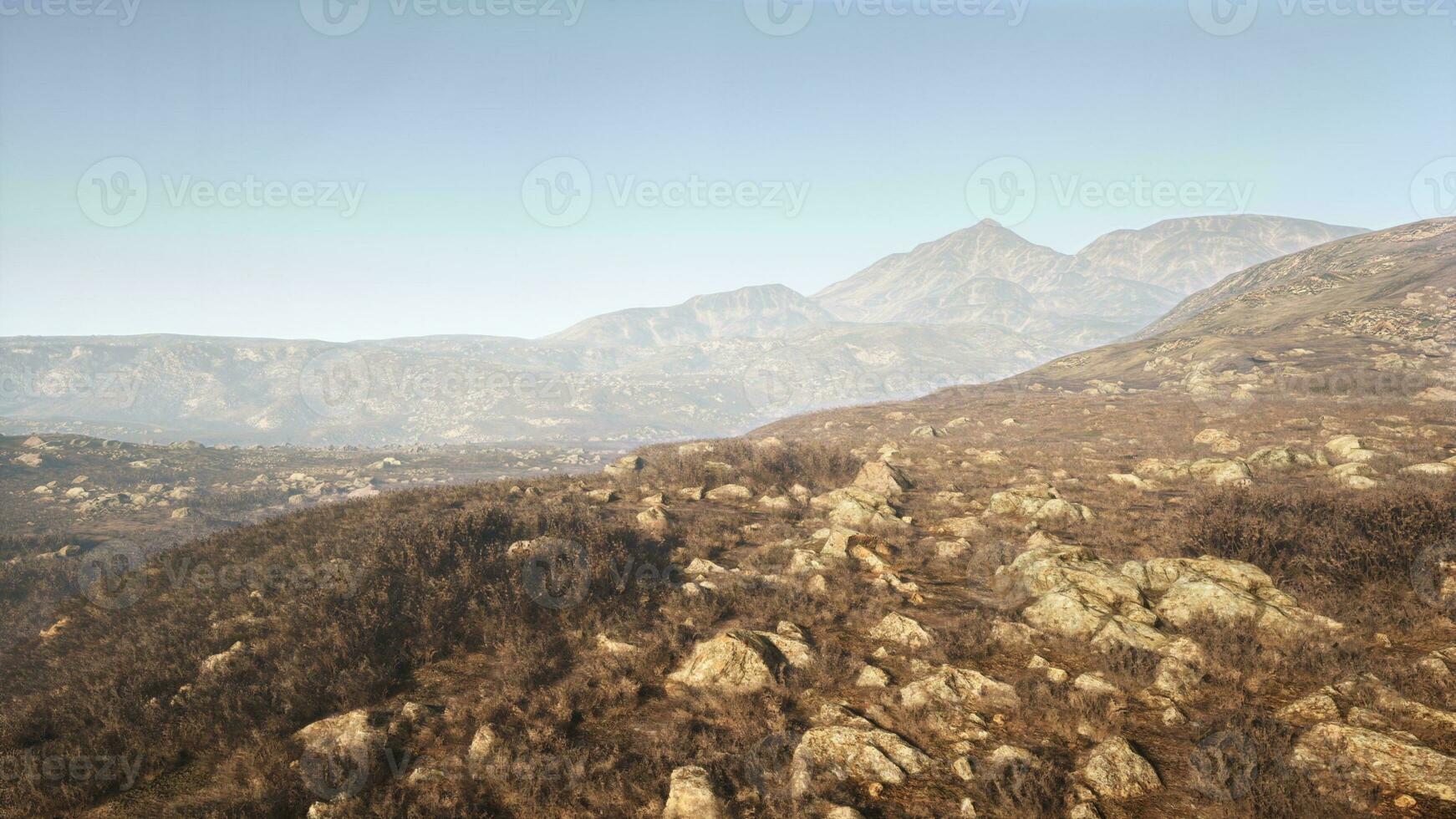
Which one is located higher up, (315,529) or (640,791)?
(315,529)

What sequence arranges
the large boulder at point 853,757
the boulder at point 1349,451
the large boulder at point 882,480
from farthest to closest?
the large boulder at point 882,480, the boulder at point 1349,451, the large boulder at point 853,757

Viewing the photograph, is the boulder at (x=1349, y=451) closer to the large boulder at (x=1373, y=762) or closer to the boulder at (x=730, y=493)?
the large boulder at (x=1373, y=762)

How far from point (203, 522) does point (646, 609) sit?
31299 mm

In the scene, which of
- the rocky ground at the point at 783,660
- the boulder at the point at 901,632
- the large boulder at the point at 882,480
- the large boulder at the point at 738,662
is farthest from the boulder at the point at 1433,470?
the large boulder at the point at 738,662

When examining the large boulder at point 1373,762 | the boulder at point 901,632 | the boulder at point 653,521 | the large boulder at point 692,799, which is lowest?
the boulder at point 901,632

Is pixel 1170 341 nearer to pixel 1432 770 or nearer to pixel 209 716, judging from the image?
pixel 1432 770

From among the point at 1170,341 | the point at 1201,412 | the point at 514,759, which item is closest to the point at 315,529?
the point at 514,759

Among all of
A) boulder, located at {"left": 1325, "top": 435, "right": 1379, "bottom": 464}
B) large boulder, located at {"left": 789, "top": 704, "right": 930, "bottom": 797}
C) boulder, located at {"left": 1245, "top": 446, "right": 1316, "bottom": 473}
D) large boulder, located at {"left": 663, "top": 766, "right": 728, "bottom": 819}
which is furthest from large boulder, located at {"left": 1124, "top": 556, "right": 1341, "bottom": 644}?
boulder, located at {"left": 1325, "top": 435, "right": 1379, "bottom": 464}

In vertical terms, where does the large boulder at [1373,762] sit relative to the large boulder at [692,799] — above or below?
above

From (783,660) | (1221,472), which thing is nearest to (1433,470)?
(1221,472)

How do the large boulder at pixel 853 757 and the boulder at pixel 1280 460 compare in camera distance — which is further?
the boulder at pixel 1280 460

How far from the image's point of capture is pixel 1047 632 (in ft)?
28.0

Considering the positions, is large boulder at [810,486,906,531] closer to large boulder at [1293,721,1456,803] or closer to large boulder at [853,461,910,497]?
large boulder at [853,461,910,497]

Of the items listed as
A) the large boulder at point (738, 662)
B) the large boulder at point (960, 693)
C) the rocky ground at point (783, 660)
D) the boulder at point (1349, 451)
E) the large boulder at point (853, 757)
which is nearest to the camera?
the rocky ground at point (783, 660)
